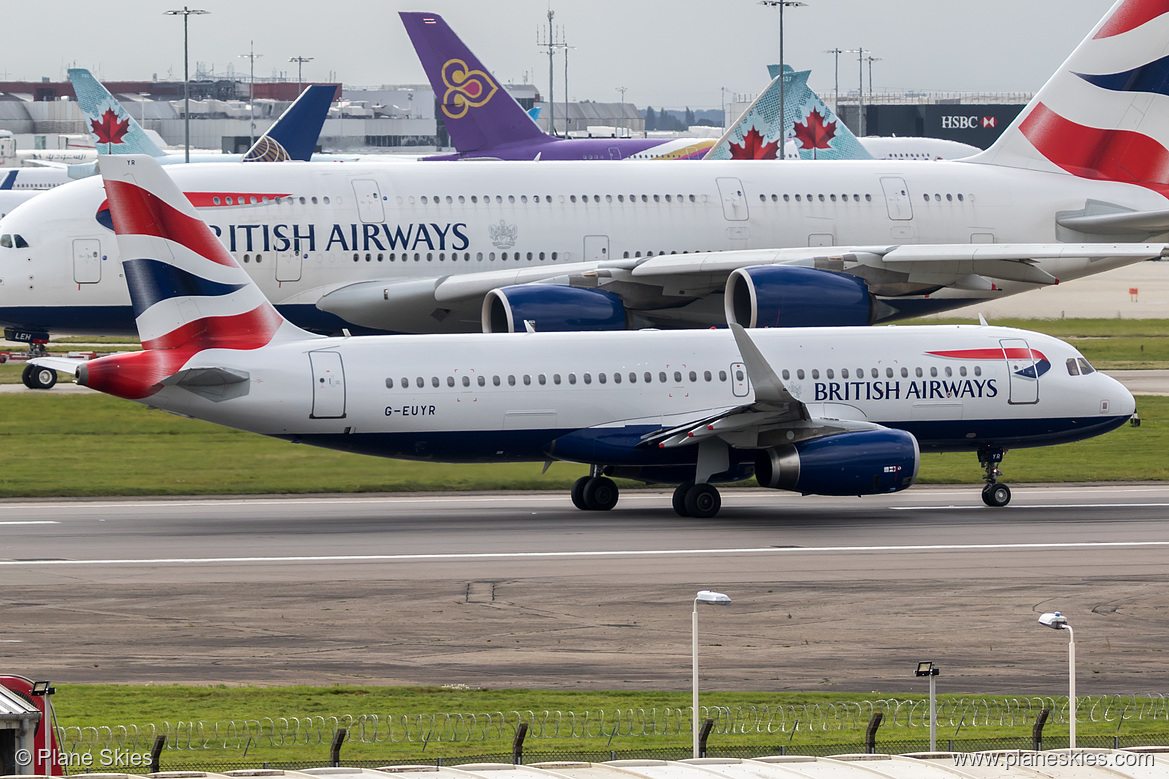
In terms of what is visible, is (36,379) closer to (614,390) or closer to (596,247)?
(596,247)

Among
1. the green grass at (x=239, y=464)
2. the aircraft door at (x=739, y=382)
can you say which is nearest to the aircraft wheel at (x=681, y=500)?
the aircraft door at (x=739, y=382)

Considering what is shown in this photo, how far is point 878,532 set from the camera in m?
35.9

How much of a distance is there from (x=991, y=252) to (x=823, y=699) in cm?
2839

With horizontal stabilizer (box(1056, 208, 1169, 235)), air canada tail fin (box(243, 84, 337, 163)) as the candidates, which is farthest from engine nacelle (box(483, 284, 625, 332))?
air canada tail fin (box(243, 84, 337, 163))

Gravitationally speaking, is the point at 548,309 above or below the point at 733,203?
below

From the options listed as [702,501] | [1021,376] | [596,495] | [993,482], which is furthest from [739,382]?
[993,482]

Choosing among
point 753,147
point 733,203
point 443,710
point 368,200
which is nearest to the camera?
point 443,710

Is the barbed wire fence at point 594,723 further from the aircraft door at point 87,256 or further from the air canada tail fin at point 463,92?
the air canada tail fin at point 463,92

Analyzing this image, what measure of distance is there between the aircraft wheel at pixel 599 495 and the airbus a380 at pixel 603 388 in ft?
0.10

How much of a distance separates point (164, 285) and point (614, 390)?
9.39 m

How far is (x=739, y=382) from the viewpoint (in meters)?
38.0

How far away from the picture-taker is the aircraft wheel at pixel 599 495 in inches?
1526

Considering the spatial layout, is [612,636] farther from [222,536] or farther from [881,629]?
[222,536]

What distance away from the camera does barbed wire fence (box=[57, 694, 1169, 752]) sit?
2031 cm
